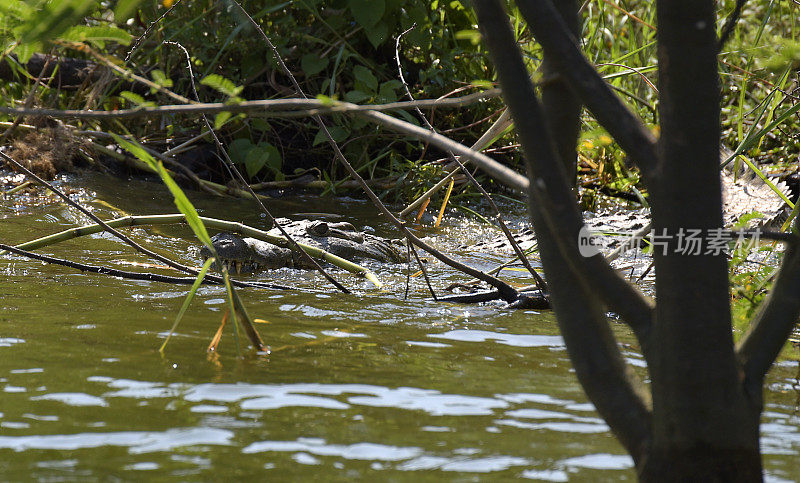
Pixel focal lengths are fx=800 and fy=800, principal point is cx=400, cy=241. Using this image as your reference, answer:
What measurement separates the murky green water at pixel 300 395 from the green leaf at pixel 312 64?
3960 mm

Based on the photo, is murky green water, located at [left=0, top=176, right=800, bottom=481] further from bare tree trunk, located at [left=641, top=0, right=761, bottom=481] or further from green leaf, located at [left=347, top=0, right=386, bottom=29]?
green leaf, located at [left=347, top=0, right=386, bottom=29]

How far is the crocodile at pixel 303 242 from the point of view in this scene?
446cm

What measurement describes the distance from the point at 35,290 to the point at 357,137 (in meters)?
4.04

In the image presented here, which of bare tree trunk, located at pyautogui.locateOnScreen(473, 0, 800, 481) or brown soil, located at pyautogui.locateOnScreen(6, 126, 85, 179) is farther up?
brown soil, located at pyautogui.locateOnScreen(6, 126, 85, 179)

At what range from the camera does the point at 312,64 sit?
7148 millimetres

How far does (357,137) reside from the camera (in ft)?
23.1

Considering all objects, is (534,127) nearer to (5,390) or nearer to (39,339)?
(5,390)

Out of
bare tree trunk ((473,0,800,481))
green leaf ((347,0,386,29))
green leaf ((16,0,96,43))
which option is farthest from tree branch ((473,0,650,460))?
green leaf ((347,0,386,29))

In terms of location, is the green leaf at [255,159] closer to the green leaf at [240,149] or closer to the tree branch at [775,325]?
the green leaf at [240,149]

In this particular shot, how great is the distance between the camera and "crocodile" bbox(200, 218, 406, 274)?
4457 mm

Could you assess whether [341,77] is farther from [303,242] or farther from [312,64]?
[303,242]

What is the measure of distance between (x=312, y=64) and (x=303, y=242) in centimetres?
302

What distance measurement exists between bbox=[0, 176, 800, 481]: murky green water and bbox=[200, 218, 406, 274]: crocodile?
946mm

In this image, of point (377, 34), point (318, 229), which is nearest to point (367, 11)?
Result: point (377, 34)
